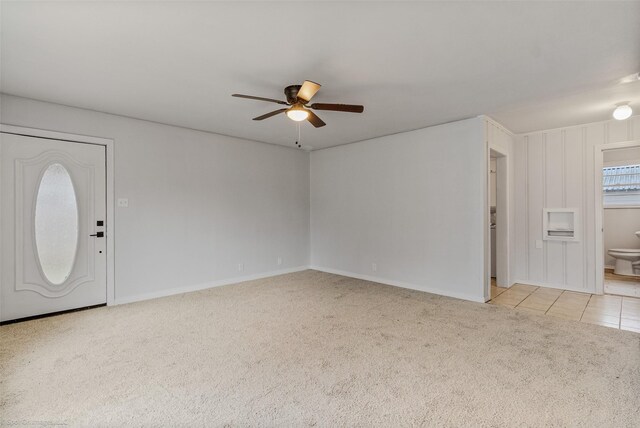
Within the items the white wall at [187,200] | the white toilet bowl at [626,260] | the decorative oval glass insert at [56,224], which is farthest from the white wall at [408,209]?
the decorative oval glass insert at [56,224]

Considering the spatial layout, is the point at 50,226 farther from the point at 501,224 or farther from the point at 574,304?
the point at 574,304

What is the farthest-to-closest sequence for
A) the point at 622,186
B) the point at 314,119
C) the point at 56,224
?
1. the point at 622,186
2. the point at 56,224
3. the point at 314,119

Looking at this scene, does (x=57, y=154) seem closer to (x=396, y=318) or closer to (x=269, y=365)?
(x=269, y=365)

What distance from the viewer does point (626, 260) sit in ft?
18.0

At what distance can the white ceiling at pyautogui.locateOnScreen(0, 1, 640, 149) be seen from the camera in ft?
6.58

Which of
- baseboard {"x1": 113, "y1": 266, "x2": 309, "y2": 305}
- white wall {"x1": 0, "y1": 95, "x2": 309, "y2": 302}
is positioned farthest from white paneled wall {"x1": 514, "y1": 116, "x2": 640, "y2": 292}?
baseboard {"x1": 113, "y1": 266, "x2": 309, "y2": 305}

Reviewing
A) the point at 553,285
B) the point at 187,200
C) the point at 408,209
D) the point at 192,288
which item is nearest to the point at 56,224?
the point at 187,200

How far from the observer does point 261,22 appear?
211cm

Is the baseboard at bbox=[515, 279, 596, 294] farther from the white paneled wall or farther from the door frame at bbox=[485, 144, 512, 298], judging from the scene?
the door frame at bbox=[485, 144, 512, 298]

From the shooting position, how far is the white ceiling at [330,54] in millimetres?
2006

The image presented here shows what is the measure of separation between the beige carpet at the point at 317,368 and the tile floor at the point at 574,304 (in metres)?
0.30

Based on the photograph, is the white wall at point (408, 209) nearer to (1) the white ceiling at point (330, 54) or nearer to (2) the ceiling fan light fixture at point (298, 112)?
(1) the white ceiling at point (330, 54)

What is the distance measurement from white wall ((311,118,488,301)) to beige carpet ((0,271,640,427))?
882 mm

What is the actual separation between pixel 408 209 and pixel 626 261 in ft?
13.6
